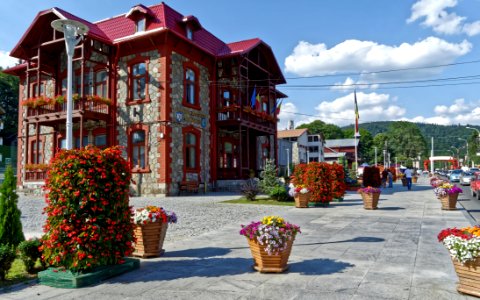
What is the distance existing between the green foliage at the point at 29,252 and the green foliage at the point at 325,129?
334 feet

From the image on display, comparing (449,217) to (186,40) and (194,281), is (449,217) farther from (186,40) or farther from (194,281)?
(186,40)

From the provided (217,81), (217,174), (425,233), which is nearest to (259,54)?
(217,81)

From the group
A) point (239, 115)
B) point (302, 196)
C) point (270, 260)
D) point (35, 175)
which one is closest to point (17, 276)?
point (270, 260)

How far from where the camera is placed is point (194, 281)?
5289 millimetres

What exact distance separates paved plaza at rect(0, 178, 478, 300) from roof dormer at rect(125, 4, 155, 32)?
14.4 metres

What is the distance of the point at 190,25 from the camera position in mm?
22531

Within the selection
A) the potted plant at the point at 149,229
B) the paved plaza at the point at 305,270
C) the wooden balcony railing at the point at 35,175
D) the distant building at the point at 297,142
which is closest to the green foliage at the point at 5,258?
the paved plaza at the point at 305,270

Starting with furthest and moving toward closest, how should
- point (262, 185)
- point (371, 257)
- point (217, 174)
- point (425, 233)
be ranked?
point (217, 174), point (262, 185), point (425, 233), point (371, 257)

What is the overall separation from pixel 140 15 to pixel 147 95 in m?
4.61

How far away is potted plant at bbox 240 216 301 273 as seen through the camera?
5516mm

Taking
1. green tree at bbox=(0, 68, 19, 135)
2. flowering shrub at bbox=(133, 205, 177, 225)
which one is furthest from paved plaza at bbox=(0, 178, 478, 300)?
green tree at bbox=(0, 68, 19, 135)

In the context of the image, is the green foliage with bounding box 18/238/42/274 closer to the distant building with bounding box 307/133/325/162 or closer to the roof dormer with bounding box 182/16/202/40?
the roof dormer with bounding box 182/16/202/40

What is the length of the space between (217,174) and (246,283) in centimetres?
1911

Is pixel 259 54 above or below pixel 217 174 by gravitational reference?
above
